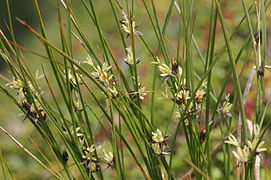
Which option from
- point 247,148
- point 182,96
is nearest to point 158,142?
point 182,96

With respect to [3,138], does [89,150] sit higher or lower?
higher

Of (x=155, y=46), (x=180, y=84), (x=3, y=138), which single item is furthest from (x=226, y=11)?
(x=180, y=84)

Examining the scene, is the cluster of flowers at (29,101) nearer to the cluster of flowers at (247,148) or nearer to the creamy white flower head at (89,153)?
the creamy white flower head at (89,153)

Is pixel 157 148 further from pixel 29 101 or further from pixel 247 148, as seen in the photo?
pixel 29 101

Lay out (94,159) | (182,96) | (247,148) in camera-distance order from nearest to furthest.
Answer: (247,148), (182,96), (94,159)

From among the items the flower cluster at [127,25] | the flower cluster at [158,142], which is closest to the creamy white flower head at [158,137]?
the flower cluster at [158,142]

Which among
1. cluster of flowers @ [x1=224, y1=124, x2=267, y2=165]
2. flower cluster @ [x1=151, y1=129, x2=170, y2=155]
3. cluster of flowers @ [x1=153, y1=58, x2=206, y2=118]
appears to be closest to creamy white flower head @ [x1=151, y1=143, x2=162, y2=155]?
flower cluster @ [x1=151, y1=129, x2=170, y2=155]

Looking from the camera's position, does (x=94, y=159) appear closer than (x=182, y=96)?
No

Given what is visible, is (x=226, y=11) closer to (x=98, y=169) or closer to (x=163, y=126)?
(x=163, y=126)
